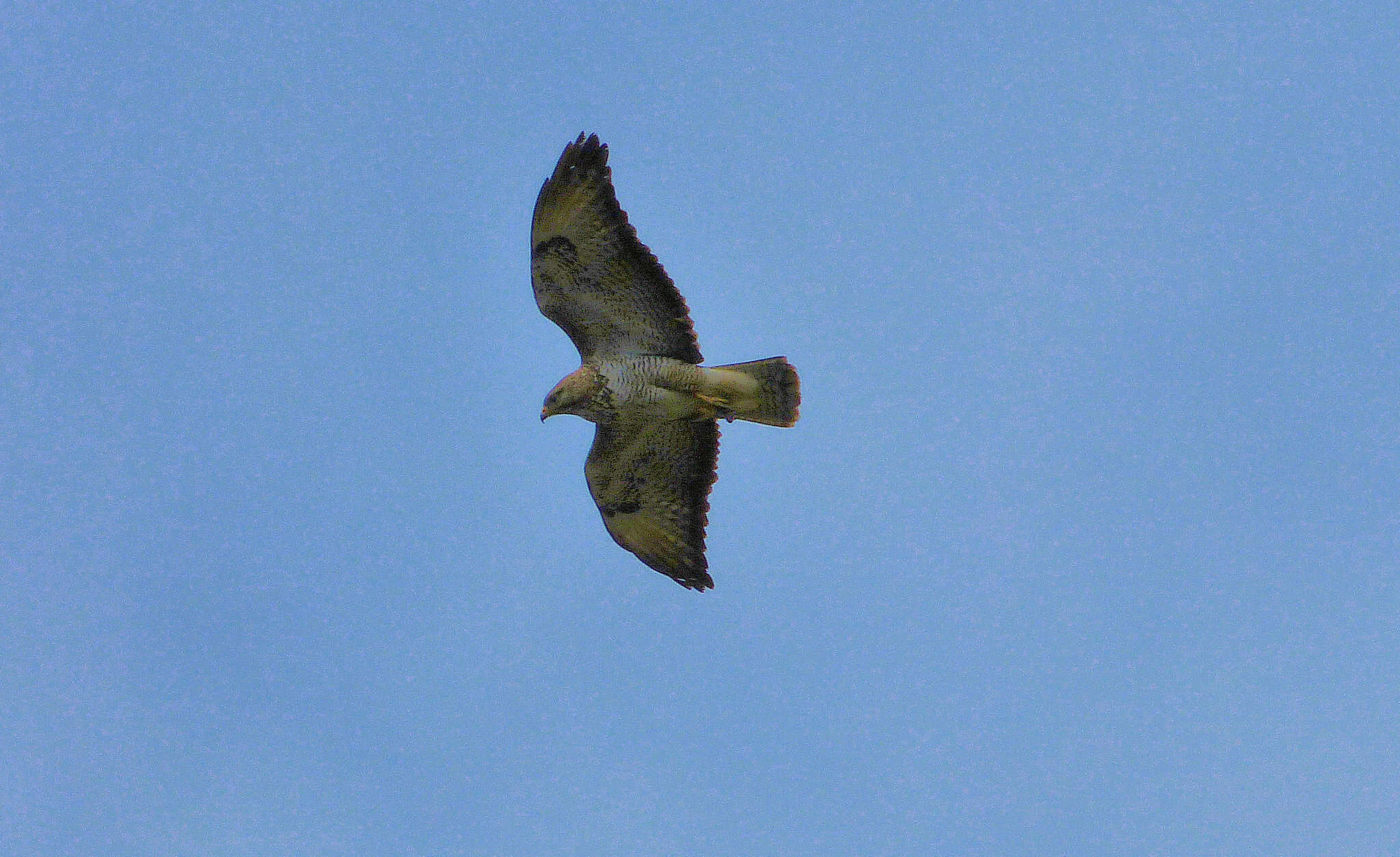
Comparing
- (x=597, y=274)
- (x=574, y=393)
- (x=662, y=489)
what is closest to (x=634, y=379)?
(x=574, y=393)

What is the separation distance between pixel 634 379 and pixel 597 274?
0.98 m

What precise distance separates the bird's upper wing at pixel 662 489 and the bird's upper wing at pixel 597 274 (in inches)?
36.2

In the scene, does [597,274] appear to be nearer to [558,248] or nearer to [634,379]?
[558,248]

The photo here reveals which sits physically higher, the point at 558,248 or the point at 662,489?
the point at 558,248

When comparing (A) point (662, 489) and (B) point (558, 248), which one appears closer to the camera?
(B) point (558, 248)

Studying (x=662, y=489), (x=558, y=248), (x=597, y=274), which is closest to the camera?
(x=558, y=248)

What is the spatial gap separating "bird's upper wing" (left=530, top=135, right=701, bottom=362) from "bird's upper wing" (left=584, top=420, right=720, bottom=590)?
3.02ft

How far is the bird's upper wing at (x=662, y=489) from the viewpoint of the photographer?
471 inches

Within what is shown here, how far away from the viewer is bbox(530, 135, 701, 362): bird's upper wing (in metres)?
10.6

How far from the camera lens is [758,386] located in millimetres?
11477

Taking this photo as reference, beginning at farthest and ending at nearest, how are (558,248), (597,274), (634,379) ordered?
(634,379) < (597,274) < (558,248)

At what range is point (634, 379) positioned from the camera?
11336mm

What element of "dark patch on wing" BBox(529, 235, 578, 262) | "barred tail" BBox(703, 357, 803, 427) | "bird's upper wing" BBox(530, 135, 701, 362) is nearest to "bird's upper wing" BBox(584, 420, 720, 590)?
"barred tail" BBox(703, 357, 803, 427)

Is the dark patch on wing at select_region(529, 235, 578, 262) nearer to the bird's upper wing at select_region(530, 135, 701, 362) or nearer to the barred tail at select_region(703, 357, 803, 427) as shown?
the bird's upper wing at select_region(530, 135, 701, 362)
